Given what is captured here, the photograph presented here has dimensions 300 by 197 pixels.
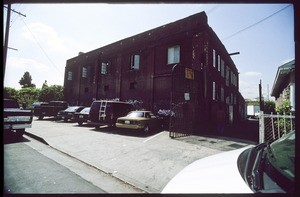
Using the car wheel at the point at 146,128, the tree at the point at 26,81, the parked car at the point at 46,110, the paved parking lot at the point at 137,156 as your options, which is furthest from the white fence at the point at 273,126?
the tree at the point at 26,81

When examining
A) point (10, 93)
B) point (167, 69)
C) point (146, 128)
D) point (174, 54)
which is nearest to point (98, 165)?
point (146, 128)

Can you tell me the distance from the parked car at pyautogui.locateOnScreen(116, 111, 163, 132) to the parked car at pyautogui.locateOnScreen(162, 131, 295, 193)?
8.74 meters

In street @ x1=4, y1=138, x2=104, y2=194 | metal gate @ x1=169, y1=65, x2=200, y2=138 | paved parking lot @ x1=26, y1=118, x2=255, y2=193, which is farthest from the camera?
metal gate @ x1=169, y1=65, x2=200, y2=138

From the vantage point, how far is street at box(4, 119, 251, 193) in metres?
4.29

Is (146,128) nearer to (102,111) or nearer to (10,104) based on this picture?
(102,111)

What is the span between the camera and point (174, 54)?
620 inches

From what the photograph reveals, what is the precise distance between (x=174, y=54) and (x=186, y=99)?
15.0ft

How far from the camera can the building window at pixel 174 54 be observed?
1543cm

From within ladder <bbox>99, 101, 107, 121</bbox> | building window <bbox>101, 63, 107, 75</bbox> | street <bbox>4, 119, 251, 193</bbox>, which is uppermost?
building window <bbox>101, 63, 107, 75</bbox>

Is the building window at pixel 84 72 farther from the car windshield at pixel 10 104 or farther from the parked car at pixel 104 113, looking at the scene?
the car windshield at pixel 10 104

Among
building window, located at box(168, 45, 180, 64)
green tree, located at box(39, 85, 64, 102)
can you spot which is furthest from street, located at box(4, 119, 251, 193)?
green tree, located at box(39, 85, 64, 102)

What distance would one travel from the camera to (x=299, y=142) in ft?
5.85

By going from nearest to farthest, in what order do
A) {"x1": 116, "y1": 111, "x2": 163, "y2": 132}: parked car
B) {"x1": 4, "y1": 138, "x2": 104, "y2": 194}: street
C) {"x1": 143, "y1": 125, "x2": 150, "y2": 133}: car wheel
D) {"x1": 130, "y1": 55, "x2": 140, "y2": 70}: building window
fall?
{"x1": 4, "y1": 138, "x2": 104, "y2": 194}: street
{"x1": 116, "y1": 111, "x2": 163, "y2": 132}: parked car
{"x1": 143, "y1": 125, "x2": 150, "y2": 133}: car wheel
{"x1": 130, "y1": 55, "x2": 140, "y2": 70}: building window

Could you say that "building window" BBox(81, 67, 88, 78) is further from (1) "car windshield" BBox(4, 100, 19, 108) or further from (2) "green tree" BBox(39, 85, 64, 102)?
(1) "car windshield" BBox(4, 100, 19, 108)
